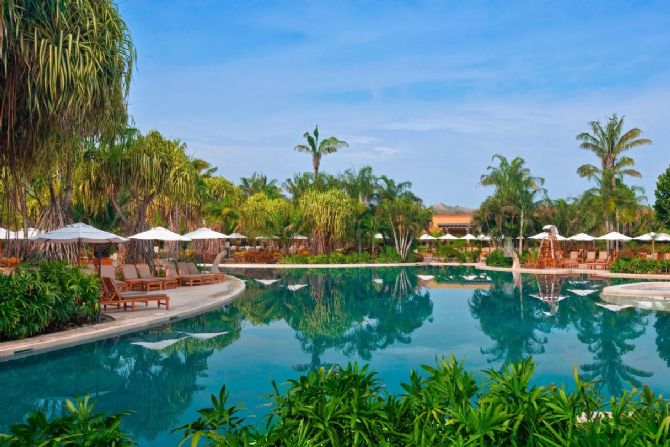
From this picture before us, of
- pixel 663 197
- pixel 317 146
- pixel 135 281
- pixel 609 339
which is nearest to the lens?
pixel 609 339

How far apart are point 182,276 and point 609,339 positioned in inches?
551

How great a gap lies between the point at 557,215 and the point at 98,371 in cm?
3550

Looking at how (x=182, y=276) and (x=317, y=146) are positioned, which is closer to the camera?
(x=182, y=276)

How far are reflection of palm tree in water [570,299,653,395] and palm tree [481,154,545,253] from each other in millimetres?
20325

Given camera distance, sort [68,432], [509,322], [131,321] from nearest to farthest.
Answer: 1. [68,432]
2. [131,321]
3. [509,322]

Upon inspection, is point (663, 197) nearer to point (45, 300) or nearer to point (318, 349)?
point (318, 349)

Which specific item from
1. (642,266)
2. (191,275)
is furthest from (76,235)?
(642,266)

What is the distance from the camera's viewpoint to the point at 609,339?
11.2 meters

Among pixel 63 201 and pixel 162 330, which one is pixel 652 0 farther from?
pixel 63 201

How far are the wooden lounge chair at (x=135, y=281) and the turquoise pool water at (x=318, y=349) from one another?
3.19 metres

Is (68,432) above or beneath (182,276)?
above

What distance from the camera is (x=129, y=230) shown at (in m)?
22.4

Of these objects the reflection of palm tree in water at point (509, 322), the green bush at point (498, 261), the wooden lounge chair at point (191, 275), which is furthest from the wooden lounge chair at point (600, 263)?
the wooden lounge chair at point (191, 275)

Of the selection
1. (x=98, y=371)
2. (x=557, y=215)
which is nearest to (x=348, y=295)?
(x=98, y=371)
